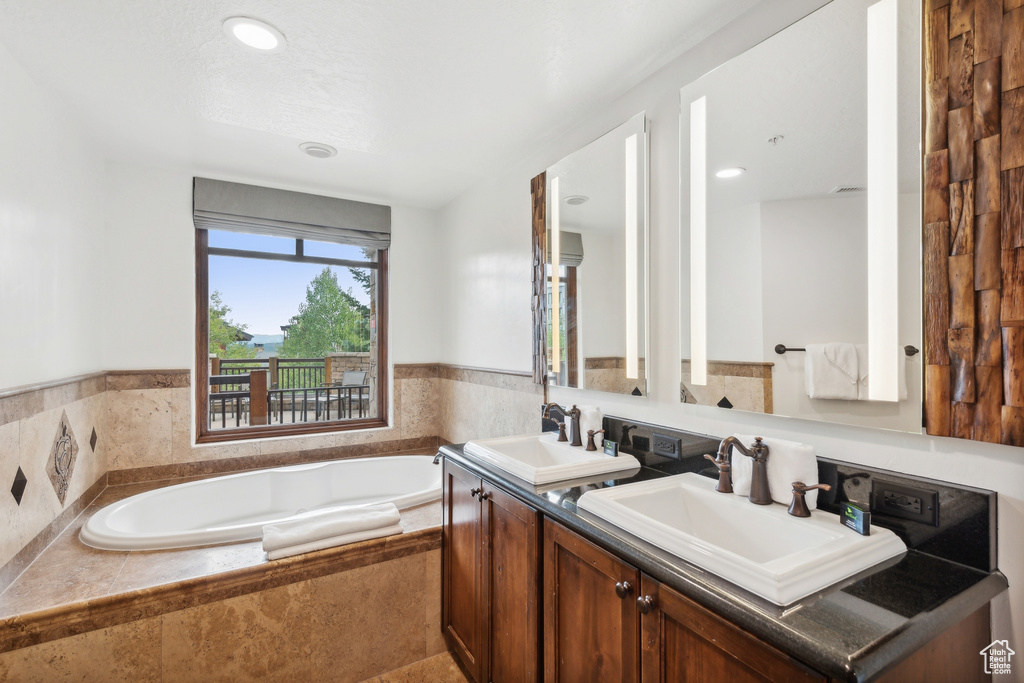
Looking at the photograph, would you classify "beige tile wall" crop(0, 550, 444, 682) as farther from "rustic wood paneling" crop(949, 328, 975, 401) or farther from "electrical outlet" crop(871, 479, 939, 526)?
"rustic wood paneling" crop(949, 328, 975, 401)

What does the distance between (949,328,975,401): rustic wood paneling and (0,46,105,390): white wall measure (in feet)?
9.68

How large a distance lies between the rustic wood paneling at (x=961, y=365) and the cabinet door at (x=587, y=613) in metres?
0.84

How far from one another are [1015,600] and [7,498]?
312 cm

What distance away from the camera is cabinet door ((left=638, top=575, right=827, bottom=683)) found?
0.90 m

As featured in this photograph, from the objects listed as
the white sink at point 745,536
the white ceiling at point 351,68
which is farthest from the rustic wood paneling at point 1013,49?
the white sink at point 745,536

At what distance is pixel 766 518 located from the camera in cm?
133

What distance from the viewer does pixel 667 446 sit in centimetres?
185

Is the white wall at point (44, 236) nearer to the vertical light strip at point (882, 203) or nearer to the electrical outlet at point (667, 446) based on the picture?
the electrical outlet at point (667, 446)

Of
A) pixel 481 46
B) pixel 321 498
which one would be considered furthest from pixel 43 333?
pixel 481 46

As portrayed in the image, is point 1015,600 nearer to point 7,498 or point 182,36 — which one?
point 182,36

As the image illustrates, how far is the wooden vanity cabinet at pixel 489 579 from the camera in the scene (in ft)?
5.27

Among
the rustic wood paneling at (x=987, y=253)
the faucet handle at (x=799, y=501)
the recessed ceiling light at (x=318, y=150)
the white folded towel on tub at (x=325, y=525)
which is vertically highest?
the recessed ceiling light at (x=318, y=150)

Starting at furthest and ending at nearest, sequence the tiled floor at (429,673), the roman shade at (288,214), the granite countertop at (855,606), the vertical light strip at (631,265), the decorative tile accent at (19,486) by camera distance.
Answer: the roman shade at (288,214) < the tiled floor at (429,673) < the vertical light strip at (631,265) < the decorative tile accent at (19,486) < the granite countertop at (855,606)

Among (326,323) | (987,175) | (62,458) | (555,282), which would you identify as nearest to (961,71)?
(987,175)
